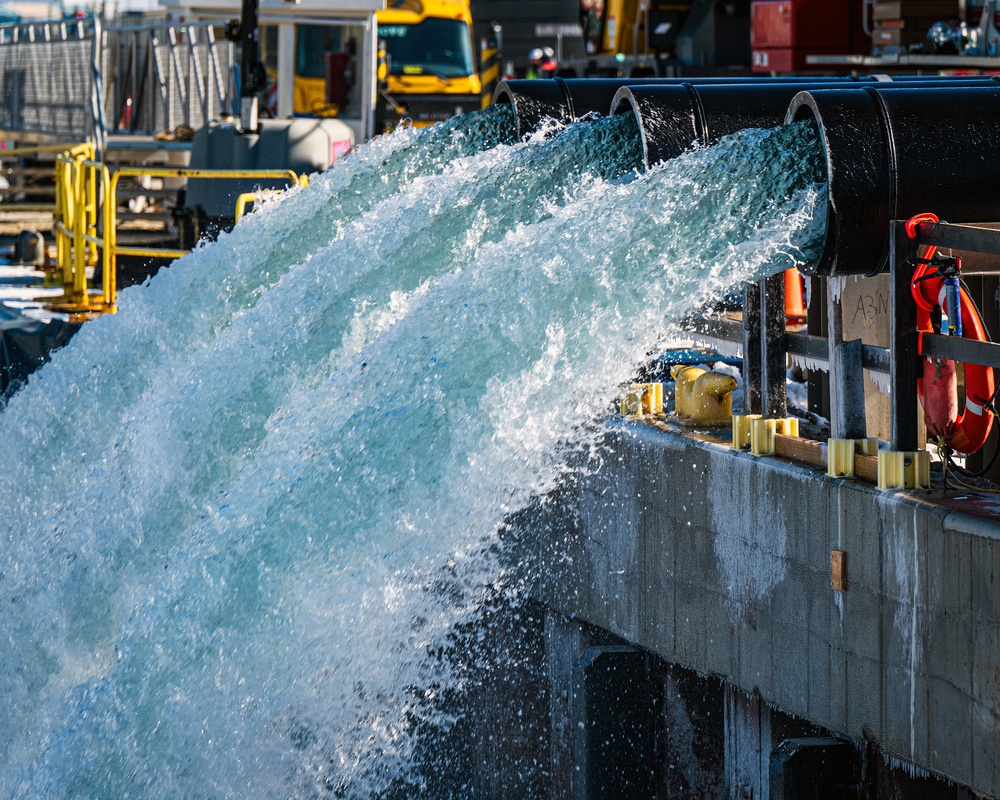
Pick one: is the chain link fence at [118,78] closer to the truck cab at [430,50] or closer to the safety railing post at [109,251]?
the safety railing post at [109,251]

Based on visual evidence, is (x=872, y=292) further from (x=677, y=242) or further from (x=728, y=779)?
(x=728, y=779)

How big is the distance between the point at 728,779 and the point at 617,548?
1.04 meters

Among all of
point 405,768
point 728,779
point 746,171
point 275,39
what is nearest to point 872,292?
point 746,171

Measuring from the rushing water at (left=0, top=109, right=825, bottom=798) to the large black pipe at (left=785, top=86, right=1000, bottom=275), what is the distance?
5.2 inches

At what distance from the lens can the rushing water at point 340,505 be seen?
228 inches

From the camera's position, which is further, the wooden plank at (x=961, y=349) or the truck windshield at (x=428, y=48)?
the truck windshield at (x=428, y=48)

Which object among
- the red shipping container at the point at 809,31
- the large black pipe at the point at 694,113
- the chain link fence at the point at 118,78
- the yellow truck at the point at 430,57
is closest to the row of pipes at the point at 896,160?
the large black pipe at the point at 694,113

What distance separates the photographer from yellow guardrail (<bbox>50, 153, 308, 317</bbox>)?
39.6ft

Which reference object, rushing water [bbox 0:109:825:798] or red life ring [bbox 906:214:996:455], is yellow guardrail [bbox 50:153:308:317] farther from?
red life ring [bbox 906:214:996:455]

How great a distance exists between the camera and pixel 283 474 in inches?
241

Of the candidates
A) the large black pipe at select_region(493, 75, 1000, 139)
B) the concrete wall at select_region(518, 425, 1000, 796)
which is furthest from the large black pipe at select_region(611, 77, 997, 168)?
the concrete wall at select_region(518, 425, 1000, 796)

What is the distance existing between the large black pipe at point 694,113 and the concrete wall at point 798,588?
1629mm

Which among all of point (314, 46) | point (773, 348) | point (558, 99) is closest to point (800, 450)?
point (773, 348)

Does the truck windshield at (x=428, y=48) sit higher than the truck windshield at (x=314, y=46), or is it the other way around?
the truck windshield at (x=428, y=48)
